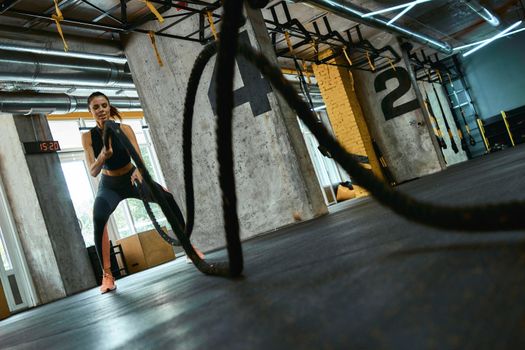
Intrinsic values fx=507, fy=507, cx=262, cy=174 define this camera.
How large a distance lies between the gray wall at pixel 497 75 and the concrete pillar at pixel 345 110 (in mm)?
7311

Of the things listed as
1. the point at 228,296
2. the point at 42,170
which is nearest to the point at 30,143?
the point at 42,170

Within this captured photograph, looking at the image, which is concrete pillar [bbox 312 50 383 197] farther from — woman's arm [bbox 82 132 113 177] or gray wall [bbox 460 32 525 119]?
woman's arm [bbox 82 132 113 177]

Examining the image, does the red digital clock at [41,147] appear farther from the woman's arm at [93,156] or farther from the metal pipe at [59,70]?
the woman's arm at [93,156]

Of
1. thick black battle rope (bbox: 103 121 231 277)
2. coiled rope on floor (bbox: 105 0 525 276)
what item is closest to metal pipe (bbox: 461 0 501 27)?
thick black battle rope (bbox: 103 121 231 277)

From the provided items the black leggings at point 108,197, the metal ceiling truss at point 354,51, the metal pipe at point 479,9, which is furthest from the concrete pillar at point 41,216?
the metal pipe at point 479,9

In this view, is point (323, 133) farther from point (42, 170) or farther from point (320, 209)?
point (42, 170)

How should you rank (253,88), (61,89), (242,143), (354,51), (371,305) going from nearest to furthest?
(371,305)
(253,88)
(242,143)
(61,89)
(354,51)

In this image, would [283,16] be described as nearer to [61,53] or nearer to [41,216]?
[61,53]

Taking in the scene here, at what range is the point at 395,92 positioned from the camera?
1372 centimetres

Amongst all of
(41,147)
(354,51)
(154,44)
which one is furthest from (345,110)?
(41,147)

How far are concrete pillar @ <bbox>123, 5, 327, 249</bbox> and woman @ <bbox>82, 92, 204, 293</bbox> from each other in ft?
9.24

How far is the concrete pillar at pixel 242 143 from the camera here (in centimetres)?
696

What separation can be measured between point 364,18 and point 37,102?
635 cm

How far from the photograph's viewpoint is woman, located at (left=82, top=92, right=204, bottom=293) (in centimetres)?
429
